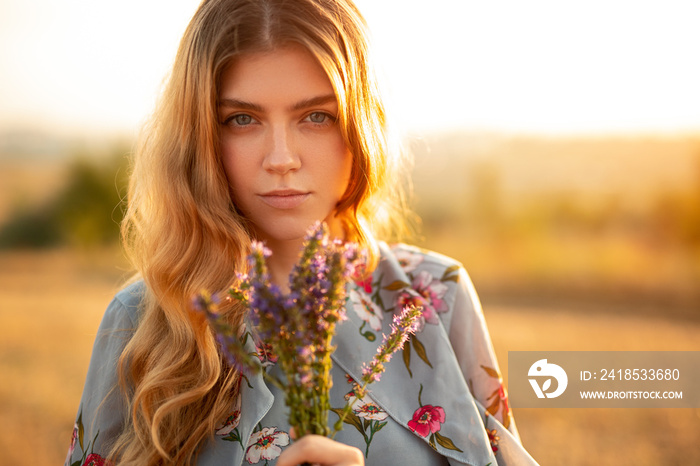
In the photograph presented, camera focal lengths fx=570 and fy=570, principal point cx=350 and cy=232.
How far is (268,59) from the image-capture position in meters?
1.23

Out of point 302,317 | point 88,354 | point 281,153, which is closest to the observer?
point 302,317

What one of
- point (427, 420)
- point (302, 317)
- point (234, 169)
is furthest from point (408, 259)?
point (302, 317)

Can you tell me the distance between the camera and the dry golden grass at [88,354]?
3119 mm

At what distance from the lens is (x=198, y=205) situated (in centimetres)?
132

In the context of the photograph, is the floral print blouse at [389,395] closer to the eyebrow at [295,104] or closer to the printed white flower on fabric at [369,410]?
the printed white flower on fabric at [369,410]

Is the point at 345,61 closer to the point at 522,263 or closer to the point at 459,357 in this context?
the point at 459,357

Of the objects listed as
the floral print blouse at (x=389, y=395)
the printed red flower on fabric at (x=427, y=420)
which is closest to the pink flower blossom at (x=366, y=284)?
the floral print blouse at (x=389, y=395)

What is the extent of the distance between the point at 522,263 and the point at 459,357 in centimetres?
392

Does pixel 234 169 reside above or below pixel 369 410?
above

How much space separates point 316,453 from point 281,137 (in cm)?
67

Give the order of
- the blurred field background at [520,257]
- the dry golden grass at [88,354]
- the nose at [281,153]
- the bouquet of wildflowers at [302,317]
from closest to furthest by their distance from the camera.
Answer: the bouquet of wildflowers at [302,317] → the nose at [281,153] → the dry golden grass at [88,354] → the blurred field background at [520,257]

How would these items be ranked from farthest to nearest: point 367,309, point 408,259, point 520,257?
point 520,257, point 408,259, point 367,309

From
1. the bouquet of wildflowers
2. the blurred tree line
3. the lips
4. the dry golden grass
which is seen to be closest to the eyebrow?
the lips

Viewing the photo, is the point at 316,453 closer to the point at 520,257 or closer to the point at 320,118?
the point at 320,118
